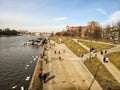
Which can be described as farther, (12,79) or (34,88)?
(12,79)

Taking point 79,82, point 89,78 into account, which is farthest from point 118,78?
point 79,82

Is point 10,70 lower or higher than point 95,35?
lower

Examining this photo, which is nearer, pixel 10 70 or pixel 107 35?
pixel 10 70

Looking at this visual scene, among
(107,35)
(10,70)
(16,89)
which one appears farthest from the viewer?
(107,35)

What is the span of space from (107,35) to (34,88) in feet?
341

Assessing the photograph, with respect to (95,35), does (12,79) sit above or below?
below

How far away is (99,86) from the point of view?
22250mm

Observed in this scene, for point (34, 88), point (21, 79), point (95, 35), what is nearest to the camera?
point (34, 88)

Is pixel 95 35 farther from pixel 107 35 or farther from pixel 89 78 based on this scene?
pixel 89 78

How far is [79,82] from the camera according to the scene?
23844mm

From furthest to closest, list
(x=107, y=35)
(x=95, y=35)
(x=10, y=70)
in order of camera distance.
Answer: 1. (x=107, y=35)
2. (x=95, y=35)
3. (x=10, y=70)

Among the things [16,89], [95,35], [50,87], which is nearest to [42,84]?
[50,87]

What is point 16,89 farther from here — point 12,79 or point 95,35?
point 95,35

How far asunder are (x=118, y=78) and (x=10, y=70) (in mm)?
23555
